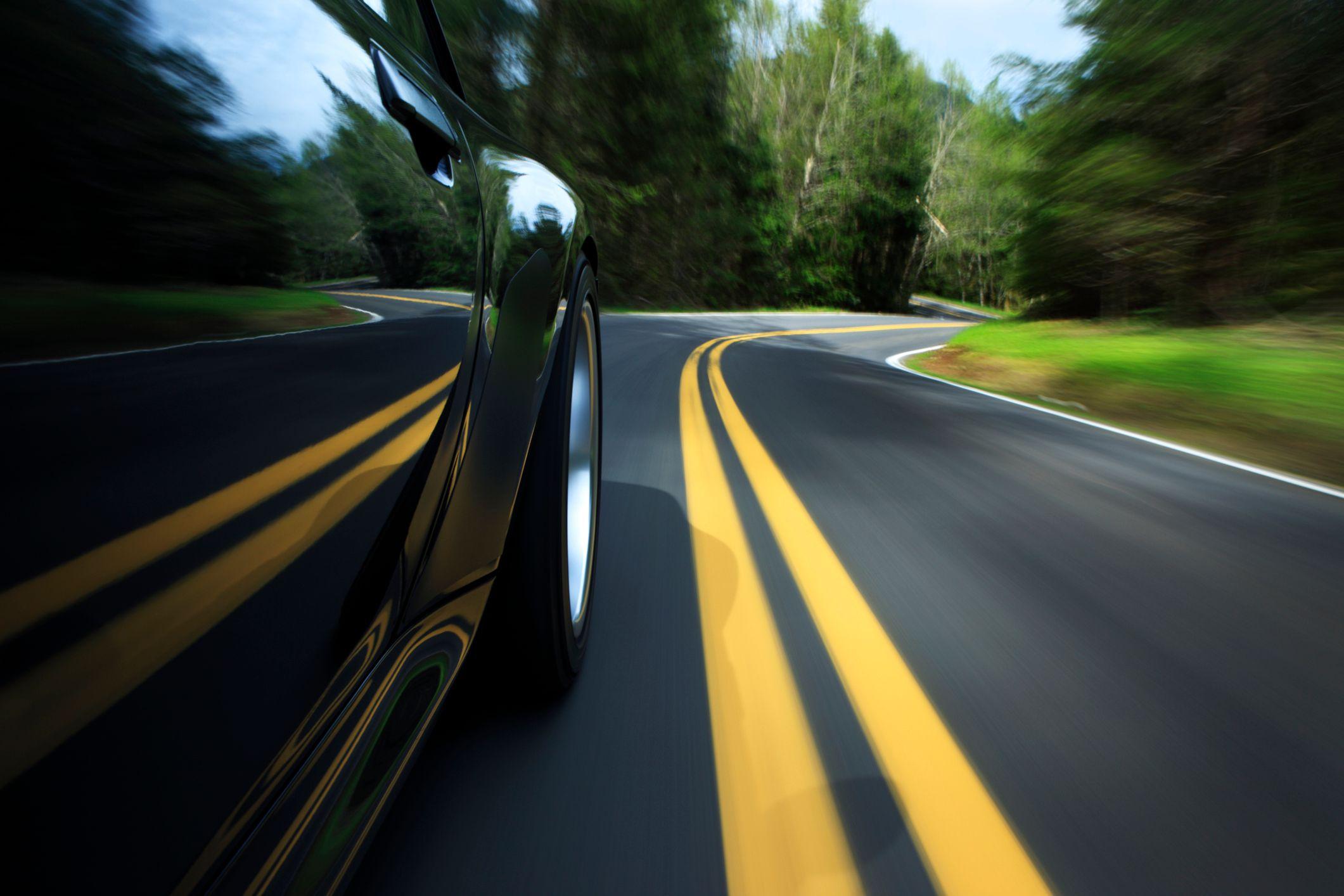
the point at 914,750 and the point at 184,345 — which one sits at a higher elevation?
the point at 184,345

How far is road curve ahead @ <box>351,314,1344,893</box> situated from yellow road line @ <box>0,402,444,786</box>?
2.27 ft

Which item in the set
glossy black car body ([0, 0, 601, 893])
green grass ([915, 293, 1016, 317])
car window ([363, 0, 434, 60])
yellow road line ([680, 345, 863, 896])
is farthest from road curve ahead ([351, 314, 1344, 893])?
green grass ([915, 293, 1016, 317])

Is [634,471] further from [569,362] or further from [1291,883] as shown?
[1291,883]

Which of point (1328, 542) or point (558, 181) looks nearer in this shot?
point (558, 181)

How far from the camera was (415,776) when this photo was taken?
1.44 meters

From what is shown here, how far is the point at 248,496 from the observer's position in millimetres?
732

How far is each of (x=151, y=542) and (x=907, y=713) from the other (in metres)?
1.54

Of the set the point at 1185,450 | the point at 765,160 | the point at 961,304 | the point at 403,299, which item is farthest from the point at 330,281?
the point at 961,304

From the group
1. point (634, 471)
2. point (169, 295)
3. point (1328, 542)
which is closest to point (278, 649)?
point (169, 295)

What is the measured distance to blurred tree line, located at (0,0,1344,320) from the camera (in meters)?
0.64

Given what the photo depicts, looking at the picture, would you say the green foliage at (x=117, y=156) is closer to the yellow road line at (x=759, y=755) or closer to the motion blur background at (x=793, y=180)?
the motion blur background at (x=793, y=180)

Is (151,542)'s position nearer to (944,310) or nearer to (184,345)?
(184,345)

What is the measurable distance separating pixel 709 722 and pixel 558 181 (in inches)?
55.9

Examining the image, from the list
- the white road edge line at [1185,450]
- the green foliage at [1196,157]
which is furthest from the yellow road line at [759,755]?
the green foliage at [1196,157]
